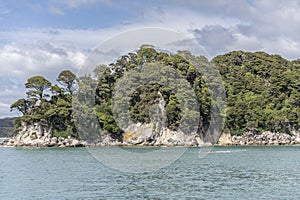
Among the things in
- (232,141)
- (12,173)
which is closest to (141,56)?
(232,141)

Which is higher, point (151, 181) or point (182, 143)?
point (182, 143)

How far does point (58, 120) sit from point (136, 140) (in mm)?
14020

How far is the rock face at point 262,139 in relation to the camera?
80.9 m

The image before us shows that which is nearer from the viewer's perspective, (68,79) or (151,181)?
(151,181)

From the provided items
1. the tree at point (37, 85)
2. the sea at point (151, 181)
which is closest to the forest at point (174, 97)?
the tree at point (37, 85)

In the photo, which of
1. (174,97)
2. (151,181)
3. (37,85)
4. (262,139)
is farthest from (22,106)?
(151,181)

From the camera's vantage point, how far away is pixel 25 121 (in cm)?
7556

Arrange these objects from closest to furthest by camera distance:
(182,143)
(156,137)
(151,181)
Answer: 1. (151,181)
2. (182,143)
3. (156,137)

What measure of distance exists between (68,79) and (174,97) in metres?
18.3

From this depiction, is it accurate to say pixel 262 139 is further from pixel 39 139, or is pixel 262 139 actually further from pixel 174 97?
pixel 39 139

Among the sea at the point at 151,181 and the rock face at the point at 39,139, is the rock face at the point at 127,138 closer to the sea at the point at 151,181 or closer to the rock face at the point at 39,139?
the rock face at the point at 39,139

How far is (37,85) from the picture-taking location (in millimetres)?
75938

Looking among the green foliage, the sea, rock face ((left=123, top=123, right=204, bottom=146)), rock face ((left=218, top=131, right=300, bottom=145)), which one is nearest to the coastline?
rock face ((left=218, top=131, right=300, bottom=145))

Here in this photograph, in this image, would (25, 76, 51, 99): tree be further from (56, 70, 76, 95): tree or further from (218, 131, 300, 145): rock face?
(218, 131, 300, 145): rock face
